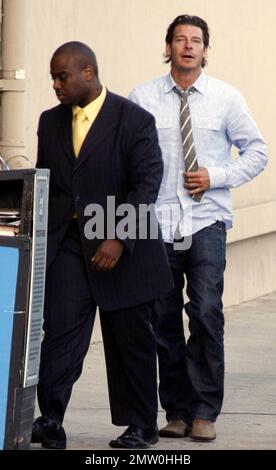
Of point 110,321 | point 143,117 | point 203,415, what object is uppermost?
point 143,117

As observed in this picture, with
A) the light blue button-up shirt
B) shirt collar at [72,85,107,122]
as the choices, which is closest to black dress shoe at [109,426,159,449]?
the light blue button-up shirt

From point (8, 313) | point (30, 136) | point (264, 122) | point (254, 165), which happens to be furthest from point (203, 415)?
point (264, 122)

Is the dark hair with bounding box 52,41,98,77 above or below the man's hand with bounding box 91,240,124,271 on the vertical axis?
above

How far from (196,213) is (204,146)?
13.2 inches

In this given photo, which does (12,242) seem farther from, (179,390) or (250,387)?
(250,387)

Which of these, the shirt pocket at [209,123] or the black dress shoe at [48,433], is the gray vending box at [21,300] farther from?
the shirt pocket at [209,123]

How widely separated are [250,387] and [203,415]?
5.25 ft

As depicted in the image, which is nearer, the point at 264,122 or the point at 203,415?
the point at 203,415

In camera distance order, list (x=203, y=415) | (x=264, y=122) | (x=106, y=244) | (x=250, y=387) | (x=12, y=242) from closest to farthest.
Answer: (x=12, y=242), (x=106, y=244), (x=203, y=415), (x=250, y=387), (x=264, y=122)

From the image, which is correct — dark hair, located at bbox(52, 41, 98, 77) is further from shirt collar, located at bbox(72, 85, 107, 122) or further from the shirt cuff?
the shirt cuff

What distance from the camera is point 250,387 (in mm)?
8711

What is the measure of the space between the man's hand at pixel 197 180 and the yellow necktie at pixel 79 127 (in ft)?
2.13

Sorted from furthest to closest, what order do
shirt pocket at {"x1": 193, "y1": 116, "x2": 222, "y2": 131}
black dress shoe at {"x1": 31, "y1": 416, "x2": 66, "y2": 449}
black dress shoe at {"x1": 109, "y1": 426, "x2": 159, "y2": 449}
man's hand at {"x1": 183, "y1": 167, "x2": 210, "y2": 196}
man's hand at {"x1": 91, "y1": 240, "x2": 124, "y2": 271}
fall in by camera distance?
shirt pocket at {"x1": 193, "y1": 116, "x2": 222, "y2": 131}, man's hand at {"x1": 183, "y1": 167, "x2": 210, "y2": 196}, black dress shoe at {"x1": 109, "y1": 426, "x2": 159, "y2": 449}, black dress shoe at {"x1": 31, "y1": 416, "x2": 66, "y2": 449}, man's hand at {"x1": 91, "y1": 240, "x2": 124, "y2": 271}

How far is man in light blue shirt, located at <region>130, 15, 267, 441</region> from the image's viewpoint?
7102 millimetres
